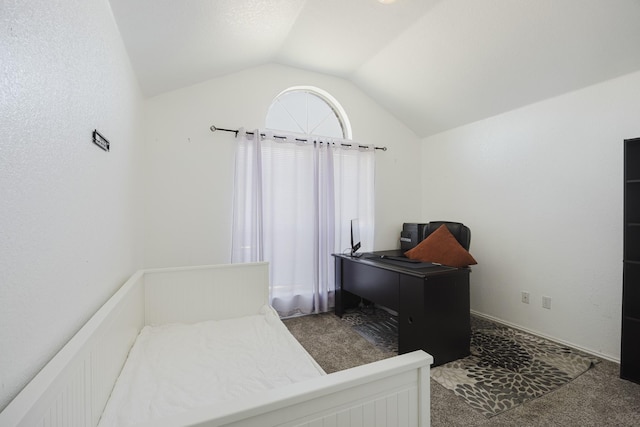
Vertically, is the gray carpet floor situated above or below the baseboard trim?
below

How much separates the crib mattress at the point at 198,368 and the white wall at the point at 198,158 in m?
1.06

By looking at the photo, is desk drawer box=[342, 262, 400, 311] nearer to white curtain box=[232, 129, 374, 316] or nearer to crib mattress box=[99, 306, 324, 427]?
white curtain box=[232, 129, 374, 316]

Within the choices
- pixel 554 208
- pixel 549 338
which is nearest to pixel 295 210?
pixel 554 208

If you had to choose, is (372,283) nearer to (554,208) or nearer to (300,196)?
(300,196)

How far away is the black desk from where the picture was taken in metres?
2.08

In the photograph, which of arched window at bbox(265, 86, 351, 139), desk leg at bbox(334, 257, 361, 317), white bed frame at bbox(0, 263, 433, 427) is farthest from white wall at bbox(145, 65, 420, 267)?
white bed frame at bbox(0, 263, 433, 427)

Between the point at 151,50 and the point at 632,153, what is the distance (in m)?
3.27

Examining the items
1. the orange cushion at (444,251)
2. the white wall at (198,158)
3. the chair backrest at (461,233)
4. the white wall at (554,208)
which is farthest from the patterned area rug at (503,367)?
the white wall at (198,158)

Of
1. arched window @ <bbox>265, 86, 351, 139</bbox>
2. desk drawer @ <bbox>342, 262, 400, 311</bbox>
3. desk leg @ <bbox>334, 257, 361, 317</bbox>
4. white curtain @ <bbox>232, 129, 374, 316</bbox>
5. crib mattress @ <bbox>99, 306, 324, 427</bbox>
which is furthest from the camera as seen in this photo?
arched window @ <bbox>265, 86, 351, 139</bbox>

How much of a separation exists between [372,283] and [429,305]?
24.4 inches

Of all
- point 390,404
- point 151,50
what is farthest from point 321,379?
point 151,50

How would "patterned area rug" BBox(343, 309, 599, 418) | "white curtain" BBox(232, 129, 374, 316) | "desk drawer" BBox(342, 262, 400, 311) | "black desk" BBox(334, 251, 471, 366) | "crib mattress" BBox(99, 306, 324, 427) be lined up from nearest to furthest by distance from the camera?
"crib mattress" BBox(99, 306, 324, 427) < "patterned area rug" BBox(343, 309, 599, 418) < "black desk" BBox(334, 251, 471, 366) < "desk drawer" BBox(342, 262, 400, 311) < "white curtain" BBox(232, 129, 374, 316)

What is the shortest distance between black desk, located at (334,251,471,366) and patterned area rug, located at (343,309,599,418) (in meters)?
0.16

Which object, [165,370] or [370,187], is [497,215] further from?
[165,370]
